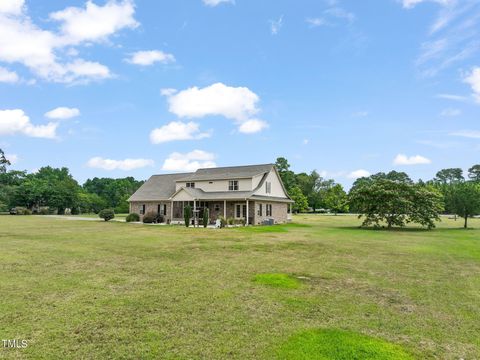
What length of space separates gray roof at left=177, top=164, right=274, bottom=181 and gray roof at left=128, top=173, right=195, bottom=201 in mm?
1746

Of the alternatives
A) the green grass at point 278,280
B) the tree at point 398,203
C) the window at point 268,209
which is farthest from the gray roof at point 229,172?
the green grass at point 278,280

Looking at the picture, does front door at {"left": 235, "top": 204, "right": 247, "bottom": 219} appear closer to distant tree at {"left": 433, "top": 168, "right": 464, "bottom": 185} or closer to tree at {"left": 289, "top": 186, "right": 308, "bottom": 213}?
tree at {"left": 289, "top": 186, "right": 308, "bottom": 213}

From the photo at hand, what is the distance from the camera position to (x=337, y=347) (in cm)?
468

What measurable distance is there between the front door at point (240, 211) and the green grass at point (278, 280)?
22.3 meters

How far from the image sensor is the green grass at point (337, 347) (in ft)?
14.5

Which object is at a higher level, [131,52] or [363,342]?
[131,52]

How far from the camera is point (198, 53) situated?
84.0ft

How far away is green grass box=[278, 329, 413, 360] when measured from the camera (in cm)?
442

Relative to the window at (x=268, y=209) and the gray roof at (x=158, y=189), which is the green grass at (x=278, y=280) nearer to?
the window at (x=268, y=209)

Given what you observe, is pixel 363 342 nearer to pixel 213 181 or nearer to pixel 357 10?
pixel 357 10

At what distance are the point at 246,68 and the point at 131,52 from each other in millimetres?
9748

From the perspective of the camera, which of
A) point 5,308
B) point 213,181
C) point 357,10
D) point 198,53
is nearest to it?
point 5,308

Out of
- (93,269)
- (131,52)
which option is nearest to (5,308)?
(93,269)

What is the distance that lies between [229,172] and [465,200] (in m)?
22.3
